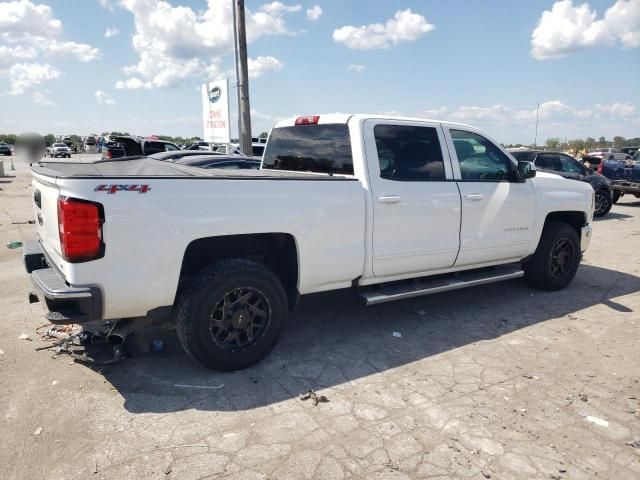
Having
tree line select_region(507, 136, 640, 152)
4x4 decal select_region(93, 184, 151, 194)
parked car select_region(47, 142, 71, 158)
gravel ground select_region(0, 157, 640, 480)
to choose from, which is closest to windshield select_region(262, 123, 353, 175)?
gravel ground select_region(0, 157, 640, 480)

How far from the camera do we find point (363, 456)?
2709mm

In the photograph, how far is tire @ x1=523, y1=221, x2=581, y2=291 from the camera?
222 inches

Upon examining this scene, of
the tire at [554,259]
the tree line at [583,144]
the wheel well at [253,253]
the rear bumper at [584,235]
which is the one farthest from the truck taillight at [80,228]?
the tree line at [583,144]

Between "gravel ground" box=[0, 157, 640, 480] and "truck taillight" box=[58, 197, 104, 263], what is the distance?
3.58ft

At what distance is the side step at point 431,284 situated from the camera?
427 centimetres

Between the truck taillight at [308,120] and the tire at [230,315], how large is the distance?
5.97ft

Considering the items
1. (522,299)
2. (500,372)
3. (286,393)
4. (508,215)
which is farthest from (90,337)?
(522,299)

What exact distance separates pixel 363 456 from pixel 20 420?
2.22 metres

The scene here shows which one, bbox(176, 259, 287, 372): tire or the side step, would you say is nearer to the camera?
bbox(176, 259, 287, 372): tire

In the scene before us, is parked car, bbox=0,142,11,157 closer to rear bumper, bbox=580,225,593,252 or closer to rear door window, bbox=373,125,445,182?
rear door window, bbox=373,125,445,182

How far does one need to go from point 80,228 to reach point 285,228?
142cm

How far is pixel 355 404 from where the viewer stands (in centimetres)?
326

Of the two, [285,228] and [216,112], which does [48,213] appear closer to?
[285,228]

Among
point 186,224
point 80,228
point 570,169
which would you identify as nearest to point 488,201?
point 186,224
